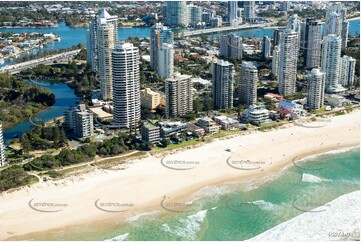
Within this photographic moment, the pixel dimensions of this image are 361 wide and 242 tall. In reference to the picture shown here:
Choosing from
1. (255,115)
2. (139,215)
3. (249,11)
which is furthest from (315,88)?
(249,11)

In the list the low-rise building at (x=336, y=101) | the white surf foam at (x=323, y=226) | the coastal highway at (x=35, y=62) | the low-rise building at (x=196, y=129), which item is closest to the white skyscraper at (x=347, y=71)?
the low-rise building at (x=336, y=101)

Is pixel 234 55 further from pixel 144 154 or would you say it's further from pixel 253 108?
pixel 144 154

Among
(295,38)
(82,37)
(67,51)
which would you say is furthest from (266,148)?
(82,37)

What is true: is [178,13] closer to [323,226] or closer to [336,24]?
[336,24]

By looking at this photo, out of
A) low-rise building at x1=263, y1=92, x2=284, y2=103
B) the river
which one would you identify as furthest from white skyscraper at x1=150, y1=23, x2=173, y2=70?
low-rise building at x1=263, y1=92, x2=284, y2=103

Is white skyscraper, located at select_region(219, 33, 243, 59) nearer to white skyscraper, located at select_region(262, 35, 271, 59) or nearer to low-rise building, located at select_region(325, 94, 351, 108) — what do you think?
white skyscraper, located at select_region(262, 35, 271, 59)
